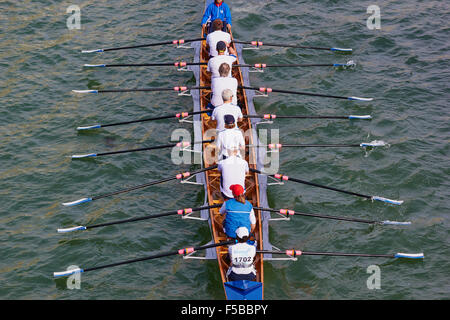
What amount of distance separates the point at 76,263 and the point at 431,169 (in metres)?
10.8

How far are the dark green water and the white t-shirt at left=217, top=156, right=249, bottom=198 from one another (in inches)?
70.4

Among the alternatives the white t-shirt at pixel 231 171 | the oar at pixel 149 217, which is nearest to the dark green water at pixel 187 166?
the oar at pixel 149 217

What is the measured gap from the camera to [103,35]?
23.3 metres

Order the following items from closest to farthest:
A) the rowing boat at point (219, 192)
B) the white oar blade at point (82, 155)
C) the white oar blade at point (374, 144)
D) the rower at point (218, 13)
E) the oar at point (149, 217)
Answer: the rowing boat at point (219, 192), the oar at point (149, 217), the white oar blade at point (82, 155), the white oar blade at point (374, 144), the rower at point (218, 13)

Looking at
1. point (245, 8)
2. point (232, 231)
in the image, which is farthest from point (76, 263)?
point (245, 8)

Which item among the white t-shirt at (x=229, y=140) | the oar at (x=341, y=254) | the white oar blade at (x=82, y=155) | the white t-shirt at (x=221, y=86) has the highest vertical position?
the white t-shirt at (x=221, y=86)

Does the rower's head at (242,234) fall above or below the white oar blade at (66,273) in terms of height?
above

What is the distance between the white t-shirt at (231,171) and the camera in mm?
13422

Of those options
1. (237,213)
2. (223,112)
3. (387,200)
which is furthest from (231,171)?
(387,200)

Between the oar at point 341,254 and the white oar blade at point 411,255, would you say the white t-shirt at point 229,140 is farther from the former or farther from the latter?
the white oar blade at point 411,255

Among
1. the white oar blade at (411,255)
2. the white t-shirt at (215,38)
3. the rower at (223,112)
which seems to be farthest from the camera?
the white t-shirt at (215,38)

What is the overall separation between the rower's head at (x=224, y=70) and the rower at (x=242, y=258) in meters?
5.49

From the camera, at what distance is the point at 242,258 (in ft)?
38.3

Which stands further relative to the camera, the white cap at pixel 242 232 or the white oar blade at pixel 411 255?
the white oar blade at pixel 411 255
